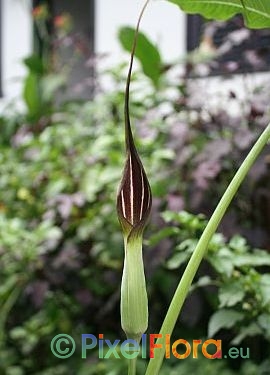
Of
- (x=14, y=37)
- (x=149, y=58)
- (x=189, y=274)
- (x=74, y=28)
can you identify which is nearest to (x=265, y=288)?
(x=189, y=274)

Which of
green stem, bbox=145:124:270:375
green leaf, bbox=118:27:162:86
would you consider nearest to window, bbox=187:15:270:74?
green leaf, bbox=118:27:162:86

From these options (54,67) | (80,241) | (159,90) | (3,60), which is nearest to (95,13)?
(54,67)

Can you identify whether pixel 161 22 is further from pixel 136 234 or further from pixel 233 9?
pixel 136 234

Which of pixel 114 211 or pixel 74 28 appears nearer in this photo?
pixel 114 211

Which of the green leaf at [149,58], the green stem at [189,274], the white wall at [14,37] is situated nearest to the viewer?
the green stem at [189,274]

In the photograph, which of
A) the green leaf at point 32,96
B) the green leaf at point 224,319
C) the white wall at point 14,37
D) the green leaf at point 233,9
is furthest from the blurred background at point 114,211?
the white wall at point 14,37

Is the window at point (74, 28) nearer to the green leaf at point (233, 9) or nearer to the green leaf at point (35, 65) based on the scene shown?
the green leaf at point (35, 65)
